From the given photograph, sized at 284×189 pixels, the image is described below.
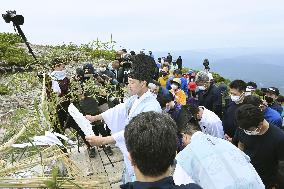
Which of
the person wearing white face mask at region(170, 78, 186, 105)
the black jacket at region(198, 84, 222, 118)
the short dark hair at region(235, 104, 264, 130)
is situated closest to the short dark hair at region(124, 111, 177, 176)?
the short dark hair at region(235, 104, 264, 130)

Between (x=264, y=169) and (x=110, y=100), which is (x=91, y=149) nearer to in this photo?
(x=110, y=100)

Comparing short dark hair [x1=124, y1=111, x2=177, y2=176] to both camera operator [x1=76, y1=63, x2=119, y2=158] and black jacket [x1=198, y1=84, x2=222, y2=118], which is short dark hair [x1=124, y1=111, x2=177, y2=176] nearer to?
camera operator [x1=76, y1=63, x2=119, y2=158]

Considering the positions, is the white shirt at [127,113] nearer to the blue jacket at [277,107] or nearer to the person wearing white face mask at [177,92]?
the blue jacket at [277,107]

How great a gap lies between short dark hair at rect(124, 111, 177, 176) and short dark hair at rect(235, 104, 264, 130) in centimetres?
172

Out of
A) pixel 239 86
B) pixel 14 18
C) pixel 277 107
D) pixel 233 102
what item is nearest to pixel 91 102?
pixel 233 102

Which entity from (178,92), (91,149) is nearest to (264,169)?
(91,149)

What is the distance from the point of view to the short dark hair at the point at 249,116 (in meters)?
3.59

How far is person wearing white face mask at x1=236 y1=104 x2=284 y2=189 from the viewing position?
3609mm

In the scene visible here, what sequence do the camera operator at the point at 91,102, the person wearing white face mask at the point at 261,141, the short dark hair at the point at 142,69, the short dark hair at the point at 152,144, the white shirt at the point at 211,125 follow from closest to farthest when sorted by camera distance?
1. the short dark hair at the point at 152,144
2. the person wearing white face mask at the point at 261,141
3. the short dark hair at the point at 142,69
4. the white shirt at the point at 211,125
5. the camera operator at the point at 91,102

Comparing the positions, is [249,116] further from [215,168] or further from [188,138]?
[215,168]

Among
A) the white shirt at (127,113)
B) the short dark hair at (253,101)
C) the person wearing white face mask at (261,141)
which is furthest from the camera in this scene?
the short dark hair at (253,101)

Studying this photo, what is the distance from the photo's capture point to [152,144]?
1964 millimetres

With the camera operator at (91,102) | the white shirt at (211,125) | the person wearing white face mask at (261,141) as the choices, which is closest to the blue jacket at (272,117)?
the white shirt at (211,125)

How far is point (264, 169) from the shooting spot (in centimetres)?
401
